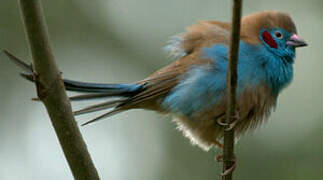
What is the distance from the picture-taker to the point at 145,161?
9352 millimetres

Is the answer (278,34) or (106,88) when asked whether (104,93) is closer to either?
(106,88)

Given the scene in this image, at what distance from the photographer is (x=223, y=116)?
504cm

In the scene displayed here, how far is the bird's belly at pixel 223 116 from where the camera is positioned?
195 inches

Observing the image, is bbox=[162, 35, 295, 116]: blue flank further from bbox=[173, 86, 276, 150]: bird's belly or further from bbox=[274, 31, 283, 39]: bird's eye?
bbox=[274, 31, 283, 39]: bird's eye

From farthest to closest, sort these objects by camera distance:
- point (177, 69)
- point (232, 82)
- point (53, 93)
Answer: point (177, 69), point (232, 82), point (53, 93)

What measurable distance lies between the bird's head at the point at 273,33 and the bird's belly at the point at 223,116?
1.59 feet

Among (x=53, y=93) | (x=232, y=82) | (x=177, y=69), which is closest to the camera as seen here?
(x=53, y=93)

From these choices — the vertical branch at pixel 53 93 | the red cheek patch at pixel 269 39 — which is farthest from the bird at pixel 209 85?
the vertical branch at pixel 53 93

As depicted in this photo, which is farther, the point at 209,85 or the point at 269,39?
the point at 269,39

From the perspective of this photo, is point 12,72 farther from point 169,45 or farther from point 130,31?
point 169,45

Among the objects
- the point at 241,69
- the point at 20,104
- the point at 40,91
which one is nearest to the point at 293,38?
the point at 241,69

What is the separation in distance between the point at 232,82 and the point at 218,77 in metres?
1.29

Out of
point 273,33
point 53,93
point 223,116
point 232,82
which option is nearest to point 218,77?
point 223,116

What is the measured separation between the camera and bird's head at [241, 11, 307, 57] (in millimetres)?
5355
